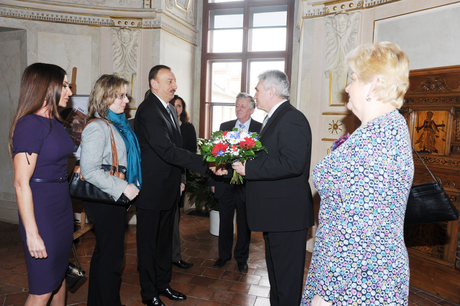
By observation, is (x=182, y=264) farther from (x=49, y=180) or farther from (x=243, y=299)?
(x=49, y=180)

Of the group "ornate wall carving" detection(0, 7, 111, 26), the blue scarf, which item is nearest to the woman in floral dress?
the blue scarf

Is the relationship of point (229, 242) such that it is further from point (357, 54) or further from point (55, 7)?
point (55, 7)

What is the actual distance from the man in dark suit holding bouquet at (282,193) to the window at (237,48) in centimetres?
432

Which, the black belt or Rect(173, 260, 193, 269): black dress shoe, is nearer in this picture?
the black belt

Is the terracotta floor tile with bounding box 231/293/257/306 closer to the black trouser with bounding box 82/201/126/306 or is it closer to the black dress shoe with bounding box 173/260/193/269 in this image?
the black dress shoe with bounding box 173/260/193/269

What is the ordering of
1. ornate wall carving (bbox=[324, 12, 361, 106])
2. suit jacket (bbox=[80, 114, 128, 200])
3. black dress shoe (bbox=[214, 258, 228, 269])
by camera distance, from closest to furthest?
suit jacket (bbox=[80, 114, 128, 200]) → black dress shoe (bbox=[214, 258, 228, 269]) → ornate wall carving (bbox=[324, 12, 361, 106])

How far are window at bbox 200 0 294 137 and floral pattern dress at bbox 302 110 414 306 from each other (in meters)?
5.39

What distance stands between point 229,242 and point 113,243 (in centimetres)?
194

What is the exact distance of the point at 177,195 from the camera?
10.6 ft

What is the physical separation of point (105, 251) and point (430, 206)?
90.4 inches

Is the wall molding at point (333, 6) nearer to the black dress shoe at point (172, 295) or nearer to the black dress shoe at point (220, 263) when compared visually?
the black dress shoe at point (220, 263)

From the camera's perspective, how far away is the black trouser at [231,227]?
4062mm

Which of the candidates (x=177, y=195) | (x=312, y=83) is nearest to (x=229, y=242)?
(x=177, y=195)

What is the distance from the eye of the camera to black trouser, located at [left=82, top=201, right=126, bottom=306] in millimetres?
2479
